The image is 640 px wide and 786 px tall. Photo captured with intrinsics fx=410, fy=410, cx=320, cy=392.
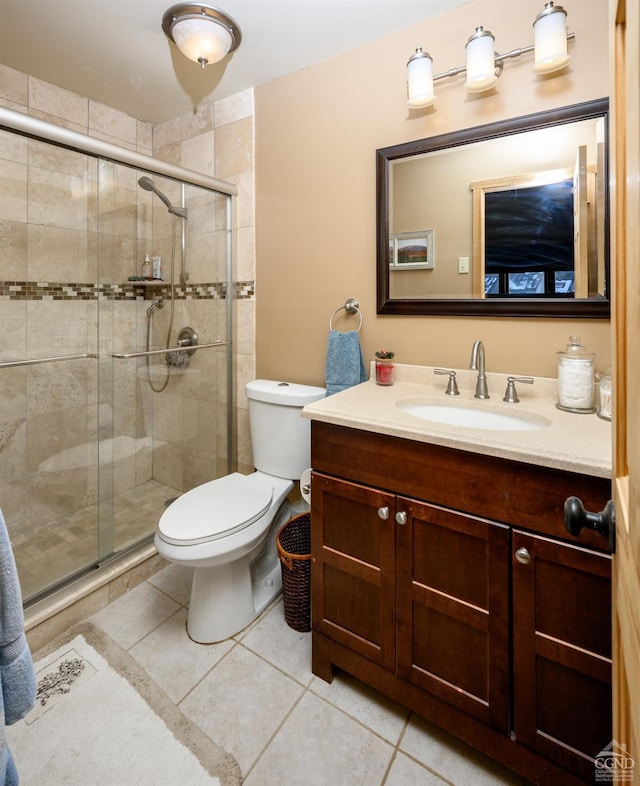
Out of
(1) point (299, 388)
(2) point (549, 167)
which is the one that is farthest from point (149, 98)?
(2) point (549, 167)

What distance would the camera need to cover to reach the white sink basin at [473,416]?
1283mm

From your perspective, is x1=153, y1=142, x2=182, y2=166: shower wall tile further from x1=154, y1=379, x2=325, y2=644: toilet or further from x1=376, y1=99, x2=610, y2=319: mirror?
x1=154, y1=379, x2=325, y2=644: toilet

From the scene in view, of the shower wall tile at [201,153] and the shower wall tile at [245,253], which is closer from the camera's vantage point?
the shower wall tile at [245,253]

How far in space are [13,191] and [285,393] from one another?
53.5 inches

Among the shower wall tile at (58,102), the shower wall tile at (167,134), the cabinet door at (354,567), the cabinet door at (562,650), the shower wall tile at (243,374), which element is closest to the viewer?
the cabinet door at (562,650)

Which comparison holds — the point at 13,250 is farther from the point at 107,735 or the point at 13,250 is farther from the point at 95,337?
the point at 107,735

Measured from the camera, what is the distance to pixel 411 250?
5.19 feet

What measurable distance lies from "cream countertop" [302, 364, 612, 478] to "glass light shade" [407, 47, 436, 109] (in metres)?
0.95

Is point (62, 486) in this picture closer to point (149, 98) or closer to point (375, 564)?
point (375, 564)

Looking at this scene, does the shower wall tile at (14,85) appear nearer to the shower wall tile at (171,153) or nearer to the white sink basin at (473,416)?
the shower wall tile at (171,153)

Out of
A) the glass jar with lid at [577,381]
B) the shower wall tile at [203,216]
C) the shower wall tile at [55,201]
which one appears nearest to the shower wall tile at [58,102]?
the shower wall tile at [55,201]

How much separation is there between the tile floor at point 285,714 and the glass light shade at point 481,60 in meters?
2.03

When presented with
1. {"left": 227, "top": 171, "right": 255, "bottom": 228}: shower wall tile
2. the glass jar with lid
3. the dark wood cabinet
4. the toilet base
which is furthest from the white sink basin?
{"left": 227, "top": 171, "right": 255, "bottom": 228}: shower wall tile

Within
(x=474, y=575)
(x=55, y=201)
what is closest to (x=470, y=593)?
(x=474, y=575)
